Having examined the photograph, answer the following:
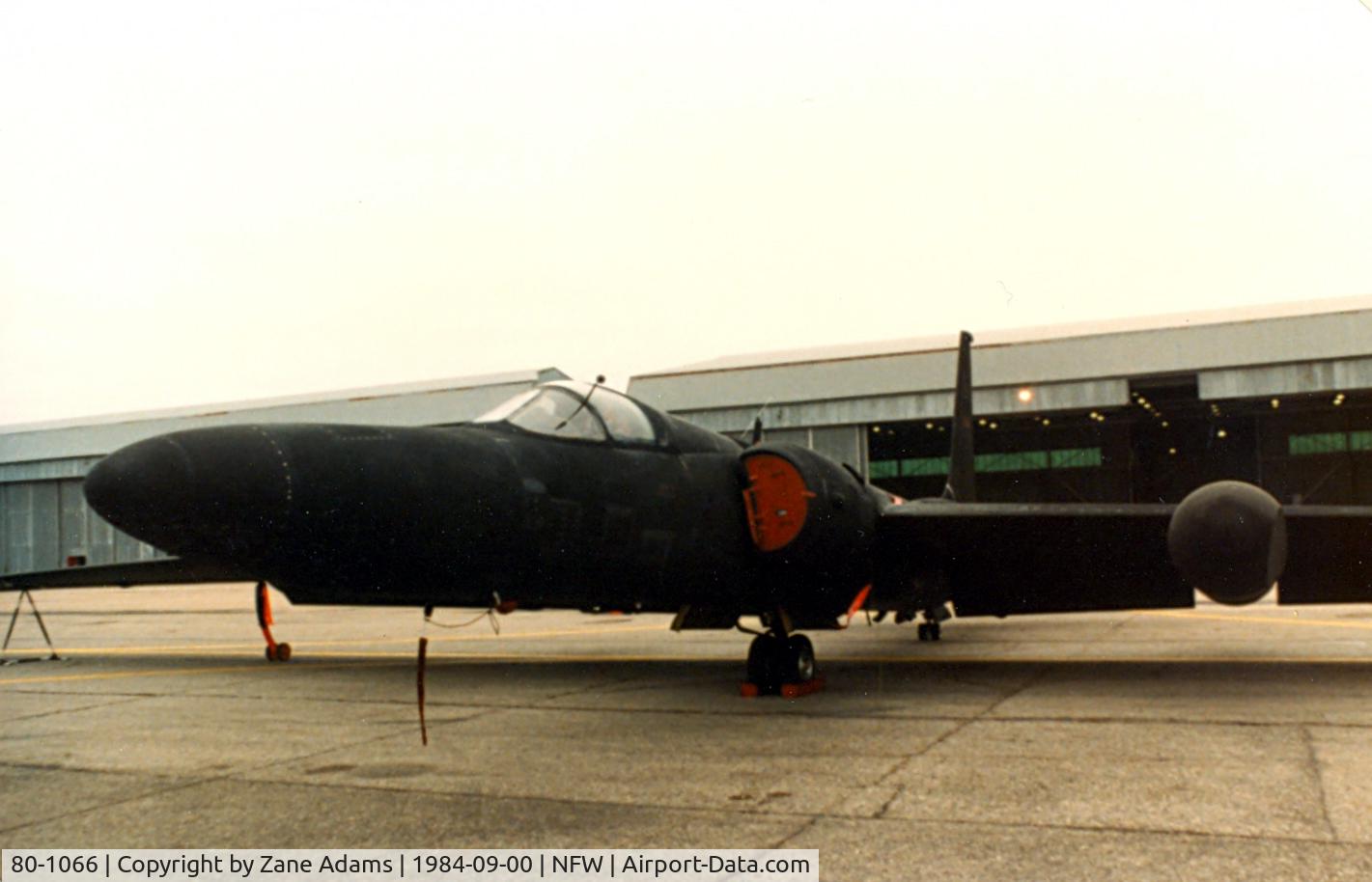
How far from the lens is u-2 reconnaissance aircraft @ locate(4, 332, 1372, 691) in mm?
5594

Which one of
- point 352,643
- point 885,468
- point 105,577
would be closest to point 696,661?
point 352,643

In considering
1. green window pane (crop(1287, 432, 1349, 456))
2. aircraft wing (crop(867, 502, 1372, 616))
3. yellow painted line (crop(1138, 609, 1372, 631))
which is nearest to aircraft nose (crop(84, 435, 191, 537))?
aircraft wing (crop(867, 502, 1372, 616))

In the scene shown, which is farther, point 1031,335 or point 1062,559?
point 1031,335

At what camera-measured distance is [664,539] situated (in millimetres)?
8344

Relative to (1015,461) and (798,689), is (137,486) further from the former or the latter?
(1015,461)

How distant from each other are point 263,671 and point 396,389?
26.4 meters

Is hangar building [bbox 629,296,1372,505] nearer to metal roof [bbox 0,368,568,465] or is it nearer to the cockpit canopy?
metal roof [bbox 0,368,568,465]

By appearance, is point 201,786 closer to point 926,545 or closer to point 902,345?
point 926,545

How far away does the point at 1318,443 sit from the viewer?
147 ft

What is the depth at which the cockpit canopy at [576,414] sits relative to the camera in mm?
7832

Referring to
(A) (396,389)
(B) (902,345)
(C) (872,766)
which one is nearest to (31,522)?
(A) (396,389)

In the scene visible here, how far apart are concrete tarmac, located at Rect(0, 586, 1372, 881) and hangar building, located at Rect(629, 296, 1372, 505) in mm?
19431

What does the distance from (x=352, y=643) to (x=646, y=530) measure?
11.9 m

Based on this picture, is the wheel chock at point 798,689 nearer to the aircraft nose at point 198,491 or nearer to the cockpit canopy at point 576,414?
the cockpit canopy at point 576,414
